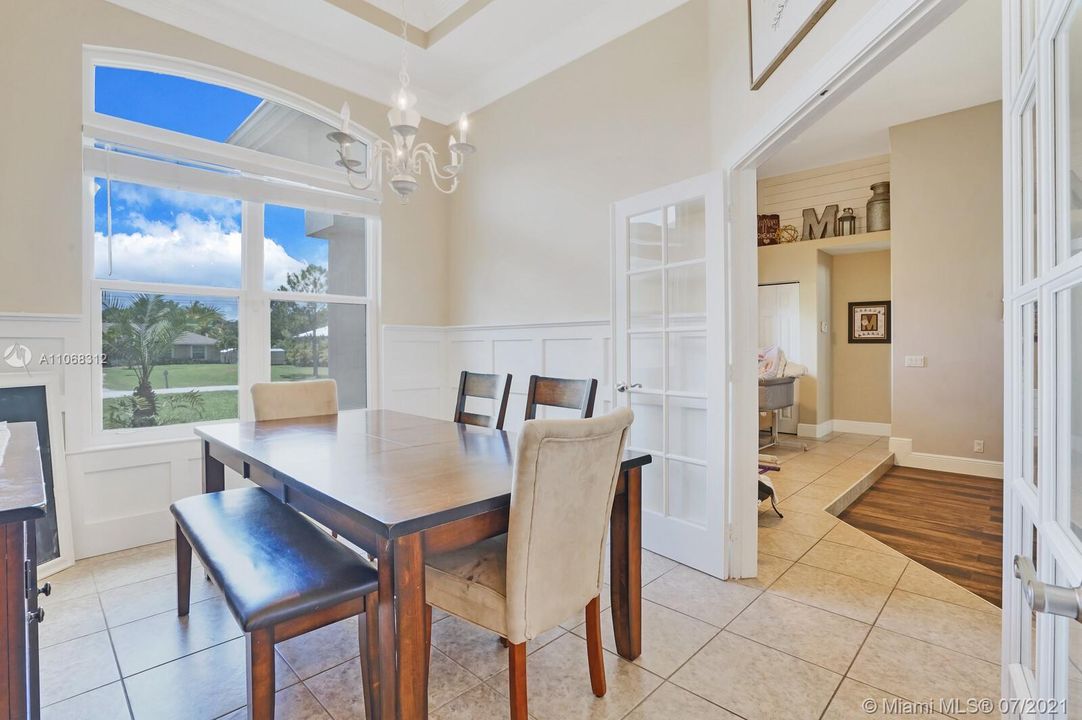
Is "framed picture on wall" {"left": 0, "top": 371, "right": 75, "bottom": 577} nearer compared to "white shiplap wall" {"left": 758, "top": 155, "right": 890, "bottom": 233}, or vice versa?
"framed picture on wall" {"left": 0, "top": 371, "right": 75, "bottom": 577}

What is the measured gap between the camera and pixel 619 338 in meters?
2.98

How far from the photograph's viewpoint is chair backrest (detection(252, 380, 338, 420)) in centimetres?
267

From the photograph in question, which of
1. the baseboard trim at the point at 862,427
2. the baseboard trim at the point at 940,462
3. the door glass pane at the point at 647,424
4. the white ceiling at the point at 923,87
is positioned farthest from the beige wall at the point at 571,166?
the baseboard trim at the point at 862,427

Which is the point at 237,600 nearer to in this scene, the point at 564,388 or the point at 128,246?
the point at 564,388

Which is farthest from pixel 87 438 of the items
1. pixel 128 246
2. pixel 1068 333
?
pixel 1068 333

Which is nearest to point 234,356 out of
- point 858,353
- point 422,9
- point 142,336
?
point 142,336

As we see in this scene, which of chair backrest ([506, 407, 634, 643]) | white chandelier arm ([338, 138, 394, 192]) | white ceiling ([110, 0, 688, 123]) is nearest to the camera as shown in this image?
chair backrest ([506, 407, 634, 643])

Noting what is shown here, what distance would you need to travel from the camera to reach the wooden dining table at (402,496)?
1.18m

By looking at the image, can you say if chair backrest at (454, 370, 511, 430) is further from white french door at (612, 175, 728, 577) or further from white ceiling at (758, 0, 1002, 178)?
white ceiling at (758, 0, 1002, 178)

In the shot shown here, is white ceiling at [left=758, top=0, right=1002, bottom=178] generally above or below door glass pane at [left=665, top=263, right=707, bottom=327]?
above

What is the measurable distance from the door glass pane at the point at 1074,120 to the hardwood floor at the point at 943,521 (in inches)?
96.2

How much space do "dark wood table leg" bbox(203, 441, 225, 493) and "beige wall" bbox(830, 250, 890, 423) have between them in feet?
22.3

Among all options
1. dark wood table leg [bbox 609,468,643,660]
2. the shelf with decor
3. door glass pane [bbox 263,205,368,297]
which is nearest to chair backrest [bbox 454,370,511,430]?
dark wood table leg [bbox 609,468,643,660]

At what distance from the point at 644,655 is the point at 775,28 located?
2.46m
